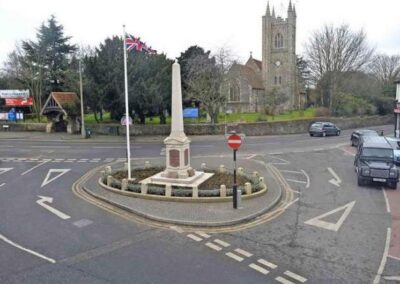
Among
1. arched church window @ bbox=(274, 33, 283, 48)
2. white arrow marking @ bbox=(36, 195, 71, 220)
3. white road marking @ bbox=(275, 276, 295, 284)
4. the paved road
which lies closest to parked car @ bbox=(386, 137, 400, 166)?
the paved road

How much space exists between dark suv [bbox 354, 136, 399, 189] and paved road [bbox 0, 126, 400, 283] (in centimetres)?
61

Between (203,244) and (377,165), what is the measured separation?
11818mm

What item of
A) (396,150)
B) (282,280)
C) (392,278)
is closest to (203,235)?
(282,280)

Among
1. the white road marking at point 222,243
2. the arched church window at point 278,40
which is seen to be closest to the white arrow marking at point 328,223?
the white road marking at point 222,243

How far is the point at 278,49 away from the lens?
249ft

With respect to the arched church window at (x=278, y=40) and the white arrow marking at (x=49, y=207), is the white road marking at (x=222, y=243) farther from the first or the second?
the arched church window at (x=278, y=40)

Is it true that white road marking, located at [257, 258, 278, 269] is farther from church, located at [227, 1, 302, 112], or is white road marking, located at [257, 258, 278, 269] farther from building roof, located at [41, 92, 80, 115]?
church, located at [227, 1, 302, 112]

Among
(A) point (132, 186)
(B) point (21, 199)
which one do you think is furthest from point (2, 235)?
(A) point (132, 186)

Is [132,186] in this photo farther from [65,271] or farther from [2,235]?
[65,271]

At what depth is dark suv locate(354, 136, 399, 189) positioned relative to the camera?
17609mm

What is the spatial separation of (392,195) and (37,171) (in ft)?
64.4

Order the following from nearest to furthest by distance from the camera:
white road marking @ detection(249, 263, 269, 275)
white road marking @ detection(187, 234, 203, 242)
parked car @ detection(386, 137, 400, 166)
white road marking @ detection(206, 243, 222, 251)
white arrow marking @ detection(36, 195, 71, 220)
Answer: white road marking @ detection(249, 263, 269, 275) → white road marking @ detection(206, 243, 222, 251) → white road marking @ detection(187, 234, 203, 242) → white arrow marking @ detection(36, 195, 71, 220) → parked car @ detection(386, 137, 400, 166)

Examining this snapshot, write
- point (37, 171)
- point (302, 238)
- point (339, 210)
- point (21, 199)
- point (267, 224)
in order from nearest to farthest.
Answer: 1. point (302, 238)
2. point (267, 224)
3. point (339, 210)
4. point (21, 199)
5. point (37, 171)

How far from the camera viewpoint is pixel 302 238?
36.1 feet
